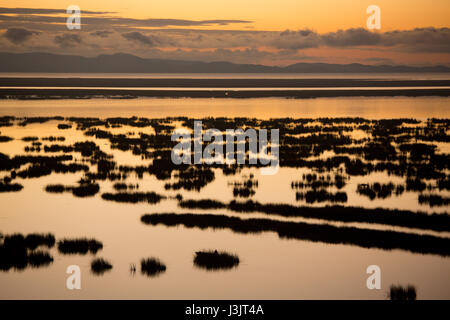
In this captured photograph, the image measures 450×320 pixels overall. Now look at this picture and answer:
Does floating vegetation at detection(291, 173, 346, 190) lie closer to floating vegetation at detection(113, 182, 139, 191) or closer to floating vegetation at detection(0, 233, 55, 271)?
floating vegetation at detection(113, 182, 139, 191)

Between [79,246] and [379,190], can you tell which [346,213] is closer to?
[379,190]

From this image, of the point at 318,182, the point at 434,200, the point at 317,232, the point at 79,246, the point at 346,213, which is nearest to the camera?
the point at 79,246

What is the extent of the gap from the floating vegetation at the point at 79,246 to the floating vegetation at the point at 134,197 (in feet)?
17.9

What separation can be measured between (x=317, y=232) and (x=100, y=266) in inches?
238

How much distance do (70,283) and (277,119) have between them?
44691mm

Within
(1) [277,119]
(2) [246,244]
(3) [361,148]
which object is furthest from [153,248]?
(1) [277,119]

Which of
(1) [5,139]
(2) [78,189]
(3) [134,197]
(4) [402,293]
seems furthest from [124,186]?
(1) [5,139]

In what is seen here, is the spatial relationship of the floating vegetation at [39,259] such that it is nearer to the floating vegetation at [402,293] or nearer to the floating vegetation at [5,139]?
the floating vegetation at [402,293]

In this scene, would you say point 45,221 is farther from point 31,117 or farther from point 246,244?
point 31,117

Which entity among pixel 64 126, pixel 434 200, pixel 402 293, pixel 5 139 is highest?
pixel 64 126

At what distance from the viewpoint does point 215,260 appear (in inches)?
538

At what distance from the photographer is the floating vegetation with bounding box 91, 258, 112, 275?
13004 mm

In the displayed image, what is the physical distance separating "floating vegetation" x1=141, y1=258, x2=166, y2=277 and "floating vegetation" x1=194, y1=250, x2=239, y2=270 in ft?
2.75
